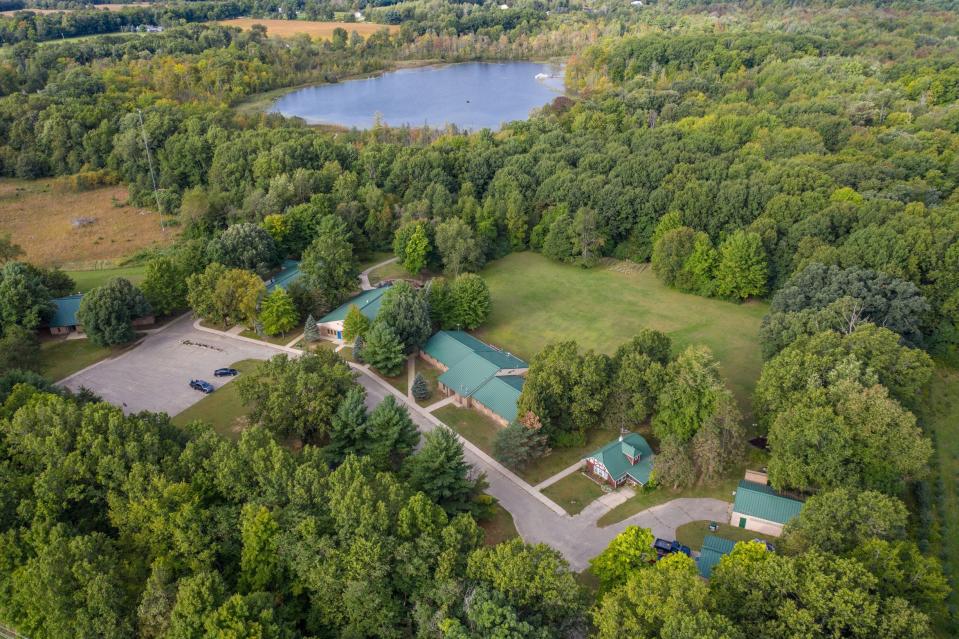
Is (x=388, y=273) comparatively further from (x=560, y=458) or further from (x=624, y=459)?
(x=624, y=459)

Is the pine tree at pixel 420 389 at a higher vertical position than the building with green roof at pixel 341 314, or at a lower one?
lower

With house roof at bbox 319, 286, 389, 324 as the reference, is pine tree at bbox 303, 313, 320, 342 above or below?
below

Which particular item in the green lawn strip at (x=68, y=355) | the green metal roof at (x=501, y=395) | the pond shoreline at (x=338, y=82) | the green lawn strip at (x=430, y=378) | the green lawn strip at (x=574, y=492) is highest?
the pond shoreline at (x=338, y=82)

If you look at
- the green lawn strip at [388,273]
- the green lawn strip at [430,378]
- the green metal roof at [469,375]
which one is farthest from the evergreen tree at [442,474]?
the green lawn strip at [388,273]

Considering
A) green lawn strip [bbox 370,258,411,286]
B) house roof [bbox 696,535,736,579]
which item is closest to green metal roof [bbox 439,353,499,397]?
house roof [bbox 696,535,736,579]

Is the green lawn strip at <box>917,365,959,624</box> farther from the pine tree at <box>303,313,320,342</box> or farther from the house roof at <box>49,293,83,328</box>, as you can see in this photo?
the house roof at <box>49,293,83,328</box>

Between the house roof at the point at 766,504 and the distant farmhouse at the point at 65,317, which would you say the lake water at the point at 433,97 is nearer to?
the distant farmhouse at the point at 65,317

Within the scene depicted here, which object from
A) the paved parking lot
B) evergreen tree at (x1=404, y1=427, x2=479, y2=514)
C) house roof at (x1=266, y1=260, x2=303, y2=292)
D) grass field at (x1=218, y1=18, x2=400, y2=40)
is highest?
grass field at (x1=218, y1=18, x2=400, y2=40)
